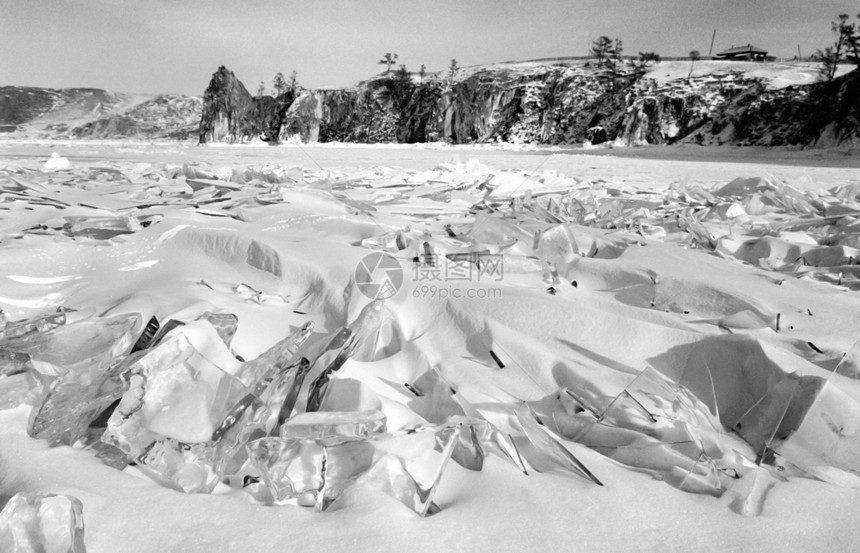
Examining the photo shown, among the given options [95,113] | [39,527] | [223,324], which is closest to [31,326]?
[223,324]

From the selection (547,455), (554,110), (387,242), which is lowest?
(547,455)

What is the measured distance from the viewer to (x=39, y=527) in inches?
17.9

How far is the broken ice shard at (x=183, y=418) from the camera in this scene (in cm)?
61

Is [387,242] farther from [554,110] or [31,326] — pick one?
[554,110]

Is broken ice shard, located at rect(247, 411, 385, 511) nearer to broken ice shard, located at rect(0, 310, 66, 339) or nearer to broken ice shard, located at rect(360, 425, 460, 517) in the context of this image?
broken ice shard, located at rect(360, 425, 460, 517)

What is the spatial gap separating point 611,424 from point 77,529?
25.4 inches

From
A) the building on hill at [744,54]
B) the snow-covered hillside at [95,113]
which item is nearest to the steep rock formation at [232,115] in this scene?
the snow-covered hillside at [95,113]

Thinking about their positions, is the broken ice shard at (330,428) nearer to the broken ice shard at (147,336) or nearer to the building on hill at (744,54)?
the broken ice shard at (147,336)

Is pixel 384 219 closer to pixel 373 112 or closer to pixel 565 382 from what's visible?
pixel 565 382

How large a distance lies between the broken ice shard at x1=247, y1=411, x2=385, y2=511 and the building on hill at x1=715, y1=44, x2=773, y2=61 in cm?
4809

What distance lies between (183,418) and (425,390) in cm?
36

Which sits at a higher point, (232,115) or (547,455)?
(232,115)

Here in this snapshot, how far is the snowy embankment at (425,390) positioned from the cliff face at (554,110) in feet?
51.0

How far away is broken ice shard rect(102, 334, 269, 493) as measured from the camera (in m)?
0.61
